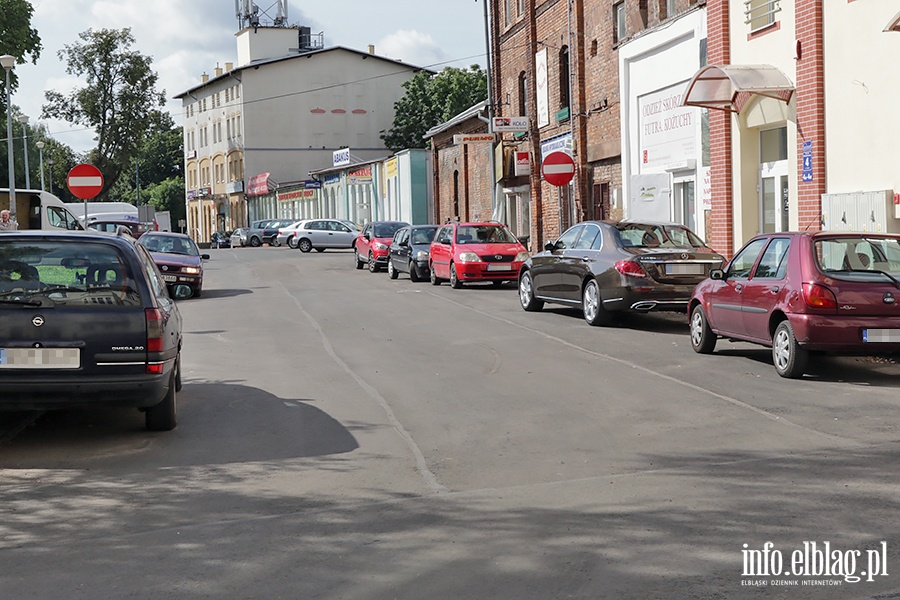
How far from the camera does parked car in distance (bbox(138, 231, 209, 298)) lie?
25031 mm

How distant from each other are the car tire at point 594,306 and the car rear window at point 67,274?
9.41 meters

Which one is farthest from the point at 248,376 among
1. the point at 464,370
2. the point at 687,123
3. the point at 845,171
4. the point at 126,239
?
the point at 687,123

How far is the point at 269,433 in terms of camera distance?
891 cm

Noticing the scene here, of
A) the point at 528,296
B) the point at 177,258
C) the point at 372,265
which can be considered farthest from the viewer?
the point at 372,265

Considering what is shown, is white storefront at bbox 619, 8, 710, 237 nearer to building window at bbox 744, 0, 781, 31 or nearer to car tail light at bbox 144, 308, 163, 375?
building window at bbox 744, 0, 781, 31

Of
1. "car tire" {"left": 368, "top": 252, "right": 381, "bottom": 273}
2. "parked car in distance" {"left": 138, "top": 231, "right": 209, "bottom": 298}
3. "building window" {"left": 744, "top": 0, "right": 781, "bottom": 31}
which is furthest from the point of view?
"car tire" {"left": 368, "top": 252, "right": 381, "bottom": 273}

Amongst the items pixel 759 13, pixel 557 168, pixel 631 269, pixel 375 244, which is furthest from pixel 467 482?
pixel 375 244

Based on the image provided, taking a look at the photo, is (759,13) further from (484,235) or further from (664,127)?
(484,235)

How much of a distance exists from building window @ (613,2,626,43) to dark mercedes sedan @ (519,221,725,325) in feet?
39.7

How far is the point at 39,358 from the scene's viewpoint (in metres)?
8.13

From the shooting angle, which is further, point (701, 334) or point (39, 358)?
point (701, 334)

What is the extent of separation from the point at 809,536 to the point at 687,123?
20.2 m

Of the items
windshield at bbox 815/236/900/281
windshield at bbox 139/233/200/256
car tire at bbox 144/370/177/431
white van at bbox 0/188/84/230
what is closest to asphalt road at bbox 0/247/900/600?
car tire at bbox 144/370/177/431

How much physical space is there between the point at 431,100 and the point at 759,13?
5963 centimetres
